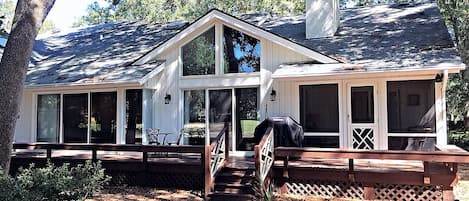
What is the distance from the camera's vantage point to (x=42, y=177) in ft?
17.2

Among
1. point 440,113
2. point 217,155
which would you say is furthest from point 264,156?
point 440,113

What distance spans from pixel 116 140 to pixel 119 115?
2.23 feet

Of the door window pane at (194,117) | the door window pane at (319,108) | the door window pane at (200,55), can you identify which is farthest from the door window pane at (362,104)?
the door window pane at (194,117)

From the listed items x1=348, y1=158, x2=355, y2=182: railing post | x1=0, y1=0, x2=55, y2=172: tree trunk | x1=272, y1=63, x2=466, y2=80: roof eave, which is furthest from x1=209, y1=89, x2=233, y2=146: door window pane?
x1=0, y1=0, x2=55, y2=172: tree trunk

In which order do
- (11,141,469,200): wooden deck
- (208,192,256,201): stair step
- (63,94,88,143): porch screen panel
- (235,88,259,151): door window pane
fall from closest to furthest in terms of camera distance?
(11,141,469,200): wooden deck
(208,192,256,201): stair step
(235,88,259,151): door window pane
(63,94,88,143): porch screen panel

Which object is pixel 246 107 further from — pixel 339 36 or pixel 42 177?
pixel 42 177

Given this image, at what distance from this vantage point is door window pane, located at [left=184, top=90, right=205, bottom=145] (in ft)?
33.9

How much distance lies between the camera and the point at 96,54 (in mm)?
13375

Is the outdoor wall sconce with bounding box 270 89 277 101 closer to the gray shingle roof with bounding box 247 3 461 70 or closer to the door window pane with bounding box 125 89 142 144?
the gray shingle roof with bounding box 247 3 461 70

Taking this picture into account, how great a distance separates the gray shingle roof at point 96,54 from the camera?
35.9ft

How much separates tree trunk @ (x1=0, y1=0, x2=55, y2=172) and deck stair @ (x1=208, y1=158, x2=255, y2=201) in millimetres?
3432

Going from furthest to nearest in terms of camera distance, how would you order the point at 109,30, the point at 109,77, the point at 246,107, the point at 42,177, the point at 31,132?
the point at 109,30
the point at 31,132
the point at 109,77
the point at 246,107
the point at 42,177

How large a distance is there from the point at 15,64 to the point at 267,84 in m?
5.67

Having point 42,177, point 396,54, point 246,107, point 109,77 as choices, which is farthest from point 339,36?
point 42,177
